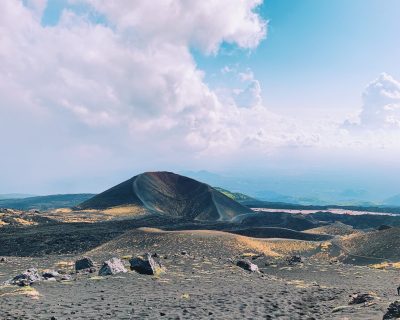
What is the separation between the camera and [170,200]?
18375 centimetres

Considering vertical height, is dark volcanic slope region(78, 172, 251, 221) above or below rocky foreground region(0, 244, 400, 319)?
above

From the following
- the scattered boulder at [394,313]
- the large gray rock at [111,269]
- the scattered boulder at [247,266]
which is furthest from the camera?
the scattered boulder at [247,266]

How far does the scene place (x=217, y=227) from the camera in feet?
400

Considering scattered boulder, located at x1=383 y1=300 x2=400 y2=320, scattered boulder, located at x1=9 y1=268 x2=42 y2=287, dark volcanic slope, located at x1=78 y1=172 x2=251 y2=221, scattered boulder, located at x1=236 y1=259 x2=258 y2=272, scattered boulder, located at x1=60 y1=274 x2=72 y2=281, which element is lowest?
scattered boulder, located at x1=236 y1=259 x2=258 y2=272

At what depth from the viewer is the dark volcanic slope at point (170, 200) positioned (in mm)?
167750

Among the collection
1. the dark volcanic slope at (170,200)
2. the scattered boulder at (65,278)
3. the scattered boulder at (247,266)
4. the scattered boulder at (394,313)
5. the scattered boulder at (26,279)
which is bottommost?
the scattered boulder at (247,266)

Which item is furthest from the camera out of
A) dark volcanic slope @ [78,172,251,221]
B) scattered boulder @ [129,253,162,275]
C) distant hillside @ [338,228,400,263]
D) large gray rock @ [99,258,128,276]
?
dark volcanic slope @ [78,172,251,221]

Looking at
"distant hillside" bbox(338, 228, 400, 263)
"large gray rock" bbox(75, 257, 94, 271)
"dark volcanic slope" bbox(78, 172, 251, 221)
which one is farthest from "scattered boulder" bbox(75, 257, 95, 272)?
"dark volcanic slope" bbox(78, 172, 251, 221)

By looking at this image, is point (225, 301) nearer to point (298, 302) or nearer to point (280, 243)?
point (298, 302)

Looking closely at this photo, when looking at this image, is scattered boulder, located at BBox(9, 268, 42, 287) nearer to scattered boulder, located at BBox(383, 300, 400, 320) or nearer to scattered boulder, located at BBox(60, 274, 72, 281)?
scattered boulder, located at BBox(60, 274, 72, 281)

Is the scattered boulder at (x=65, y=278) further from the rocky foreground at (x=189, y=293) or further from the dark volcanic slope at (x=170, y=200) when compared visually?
the dark volcanic slope at (x=170, y=200)

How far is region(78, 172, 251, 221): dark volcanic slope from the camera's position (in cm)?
16775

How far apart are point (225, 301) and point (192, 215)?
141m

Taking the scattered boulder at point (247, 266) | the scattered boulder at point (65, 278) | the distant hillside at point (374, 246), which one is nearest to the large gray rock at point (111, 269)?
the scattered boulder at point (65, 278)
